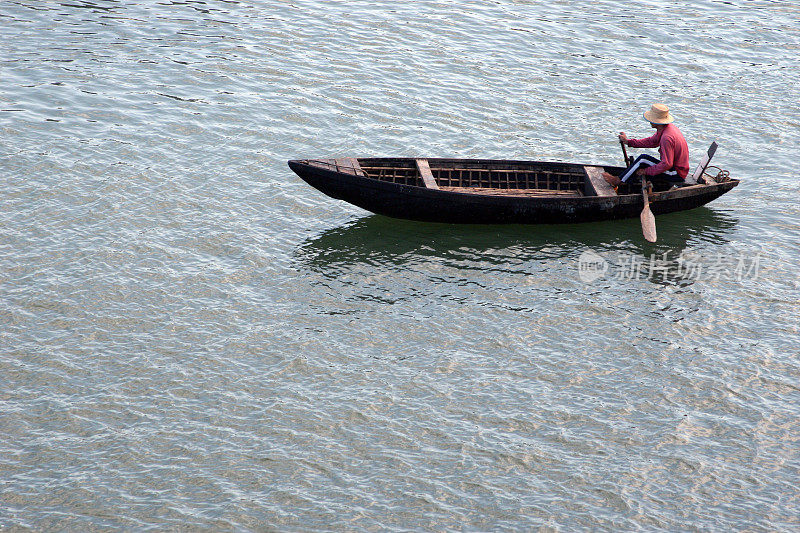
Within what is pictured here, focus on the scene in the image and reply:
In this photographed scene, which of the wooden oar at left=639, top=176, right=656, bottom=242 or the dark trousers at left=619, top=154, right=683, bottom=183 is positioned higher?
the dark trousers at left=619, top=154, right=683, bottom=183

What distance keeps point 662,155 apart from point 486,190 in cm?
420

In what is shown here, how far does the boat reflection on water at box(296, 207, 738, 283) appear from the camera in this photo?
59.7 ft

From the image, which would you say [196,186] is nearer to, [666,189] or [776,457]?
[666,189]

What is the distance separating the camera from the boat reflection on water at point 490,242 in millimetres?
18203

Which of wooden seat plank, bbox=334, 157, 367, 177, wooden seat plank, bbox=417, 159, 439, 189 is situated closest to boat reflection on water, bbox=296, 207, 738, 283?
wooden seat plank, bbox=417, 159, 439, 189

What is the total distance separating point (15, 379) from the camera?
46.0 ft

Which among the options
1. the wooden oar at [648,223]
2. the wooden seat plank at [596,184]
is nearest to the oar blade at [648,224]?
the wooden oar at [648,223]

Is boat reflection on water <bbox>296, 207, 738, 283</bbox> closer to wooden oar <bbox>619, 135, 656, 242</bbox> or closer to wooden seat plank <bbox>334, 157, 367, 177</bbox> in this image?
wooden oar <bbox>619, 135, 656, 242</bbox>

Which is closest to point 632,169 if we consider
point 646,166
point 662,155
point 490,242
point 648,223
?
point 646,166

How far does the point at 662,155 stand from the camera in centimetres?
1950

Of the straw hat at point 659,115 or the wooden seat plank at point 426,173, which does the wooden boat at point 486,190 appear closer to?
the wooden seat plank at point 426,173

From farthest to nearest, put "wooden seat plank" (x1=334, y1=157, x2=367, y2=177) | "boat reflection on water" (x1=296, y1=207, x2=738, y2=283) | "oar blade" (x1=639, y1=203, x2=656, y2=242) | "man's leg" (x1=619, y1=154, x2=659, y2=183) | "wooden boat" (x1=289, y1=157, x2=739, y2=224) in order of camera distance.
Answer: "man's leg" (x1=619, y1=154, x2=659, y2=183) → "wooden seat plank" (x1=334, y1=157, x2=367, y2=177) → "wooden boat" (x1=289, y1=157, x2=739, y2=224) → "oar blade" (x1=639, y1=203, x2=656, y2=242) → "boat reflection on water" (x1=296, y1=207, x2=738, y2=283)

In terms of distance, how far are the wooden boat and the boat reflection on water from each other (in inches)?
10.5

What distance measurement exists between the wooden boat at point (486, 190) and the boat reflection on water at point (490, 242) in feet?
0.88
